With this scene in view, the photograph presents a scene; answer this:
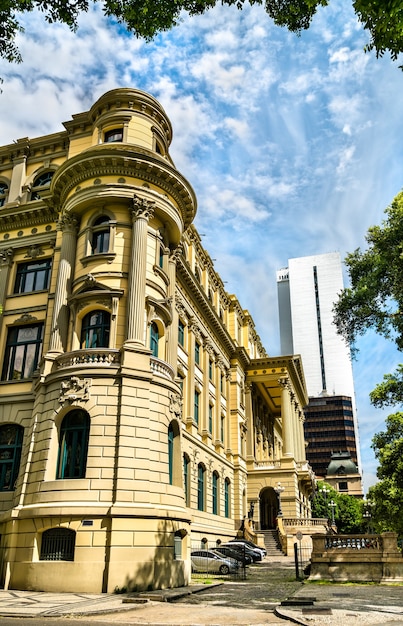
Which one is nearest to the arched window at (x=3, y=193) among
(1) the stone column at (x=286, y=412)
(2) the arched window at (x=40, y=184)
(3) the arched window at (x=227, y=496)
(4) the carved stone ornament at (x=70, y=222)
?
(2) the arched window at (x=40, y=184)

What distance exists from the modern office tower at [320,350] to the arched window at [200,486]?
4415 inches

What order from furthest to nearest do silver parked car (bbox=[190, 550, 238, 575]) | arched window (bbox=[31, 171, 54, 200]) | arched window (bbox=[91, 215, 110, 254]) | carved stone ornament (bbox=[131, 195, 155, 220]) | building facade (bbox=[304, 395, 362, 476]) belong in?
building facade (bbox=[304, 395, 362, 476]) < arched window (bbox=[31, 171, 54, 200]) < silver parked car (bbox=[190, 550, 238, 575]) < arched window (bbox=[91, 215, 110, 254]) < carved stone ornament (bbox=[131, 195, 155, 220])

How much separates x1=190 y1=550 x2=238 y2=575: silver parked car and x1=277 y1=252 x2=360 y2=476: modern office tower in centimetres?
12028

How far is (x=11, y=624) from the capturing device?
11945mm

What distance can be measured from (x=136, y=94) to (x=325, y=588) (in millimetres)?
25391

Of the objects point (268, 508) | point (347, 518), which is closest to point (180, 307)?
point (268, 508)

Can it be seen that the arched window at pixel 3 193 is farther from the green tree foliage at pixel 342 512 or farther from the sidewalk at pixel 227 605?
the green tree foliage at pixel 342 512

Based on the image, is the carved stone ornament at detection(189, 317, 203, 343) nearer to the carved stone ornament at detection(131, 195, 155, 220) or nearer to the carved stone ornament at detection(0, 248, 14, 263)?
the carved stone ornament at detection(0, 248, 14, 263)

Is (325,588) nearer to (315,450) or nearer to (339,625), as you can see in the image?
(339,625)

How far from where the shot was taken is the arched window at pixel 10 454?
2536cm

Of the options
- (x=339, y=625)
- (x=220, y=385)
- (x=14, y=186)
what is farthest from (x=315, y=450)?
(x=339, y=625)

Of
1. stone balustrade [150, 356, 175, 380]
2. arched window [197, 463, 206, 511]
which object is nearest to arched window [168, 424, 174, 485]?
stone balustrade [150, 356, 175, 380]

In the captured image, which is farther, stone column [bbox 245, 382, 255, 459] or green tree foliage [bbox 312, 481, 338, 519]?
green tree foliage [bbox 312, 481, 338, 519]

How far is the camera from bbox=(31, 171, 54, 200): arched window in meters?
32.3
